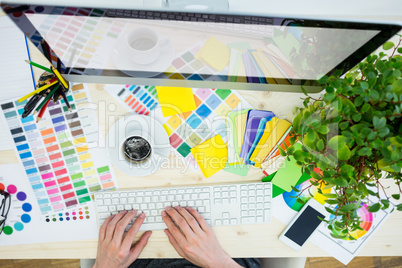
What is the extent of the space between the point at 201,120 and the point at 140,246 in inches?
16.5

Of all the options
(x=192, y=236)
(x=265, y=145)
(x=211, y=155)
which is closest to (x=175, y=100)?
(x=211, y=155)

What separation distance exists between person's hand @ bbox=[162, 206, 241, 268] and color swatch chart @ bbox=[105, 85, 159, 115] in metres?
0.31

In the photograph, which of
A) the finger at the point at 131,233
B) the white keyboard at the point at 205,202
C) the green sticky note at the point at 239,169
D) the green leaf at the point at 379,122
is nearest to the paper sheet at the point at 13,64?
the white keyboard at the point at 205,202

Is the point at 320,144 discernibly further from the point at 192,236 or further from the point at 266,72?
the point at 192,236

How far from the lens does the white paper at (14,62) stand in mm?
854

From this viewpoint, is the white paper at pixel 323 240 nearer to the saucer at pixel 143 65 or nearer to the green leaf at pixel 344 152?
the green leaf at pixel 344 152

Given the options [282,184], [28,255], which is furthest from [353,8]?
[28,255]

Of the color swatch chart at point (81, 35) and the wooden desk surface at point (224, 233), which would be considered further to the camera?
the wooden desk surface at point (224, 233)

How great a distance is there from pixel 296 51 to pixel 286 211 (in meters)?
0.47

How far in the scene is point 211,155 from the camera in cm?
87

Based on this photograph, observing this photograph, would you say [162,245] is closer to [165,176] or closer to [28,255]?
[165,176]

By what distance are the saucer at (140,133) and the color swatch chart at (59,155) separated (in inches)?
1.7

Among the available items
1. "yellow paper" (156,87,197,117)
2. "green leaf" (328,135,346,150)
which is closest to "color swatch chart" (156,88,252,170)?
"yellow paper" (156,87,197,117)

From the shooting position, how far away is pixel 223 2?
30.8 inches
